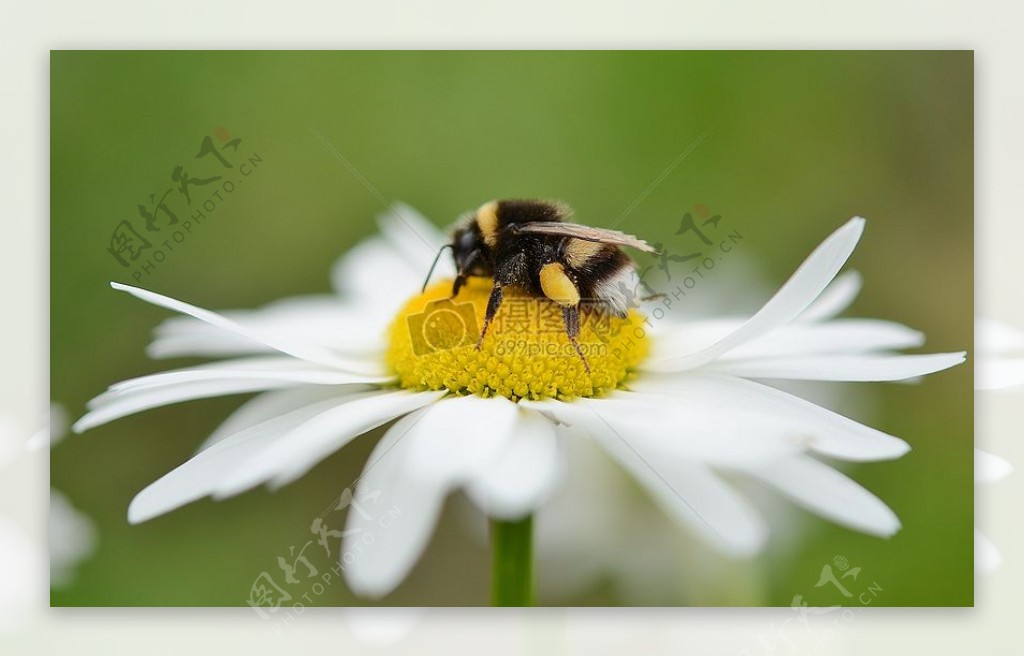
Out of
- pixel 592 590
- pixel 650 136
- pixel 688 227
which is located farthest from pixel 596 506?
pixel 650 136

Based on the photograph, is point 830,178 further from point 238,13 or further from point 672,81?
point 238,13

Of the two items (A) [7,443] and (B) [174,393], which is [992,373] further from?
(A) [7,443]

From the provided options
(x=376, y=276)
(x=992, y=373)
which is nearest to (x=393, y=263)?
(x=376, y=276)

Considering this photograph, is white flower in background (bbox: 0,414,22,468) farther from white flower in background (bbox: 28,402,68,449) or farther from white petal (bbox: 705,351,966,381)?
white petal (bbox: 705,351,966,381)

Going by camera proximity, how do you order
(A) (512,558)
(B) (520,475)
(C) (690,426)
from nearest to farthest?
(B) (520,475), (C) (690,426), (A) (512,558)

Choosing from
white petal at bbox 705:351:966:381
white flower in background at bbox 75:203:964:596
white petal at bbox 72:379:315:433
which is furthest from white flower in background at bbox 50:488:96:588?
white petal at bbox 705:351:966:381

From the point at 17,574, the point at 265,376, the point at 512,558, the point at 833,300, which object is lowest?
the point at 17,574

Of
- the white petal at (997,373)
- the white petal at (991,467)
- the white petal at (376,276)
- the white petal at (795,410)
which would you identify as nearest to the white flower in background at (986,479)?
the white petal at (991,467)
